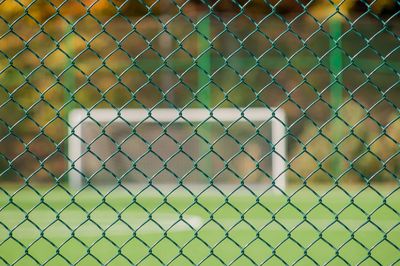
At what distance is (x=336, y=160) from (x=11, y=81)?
209 inches

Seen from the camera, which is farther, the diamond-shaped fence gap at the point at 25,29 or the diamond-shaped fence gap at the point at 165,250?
the diamond-shaped fence gap at the point at 25,29

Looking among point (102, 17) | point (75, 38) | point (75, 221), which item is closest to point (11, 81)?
point (75, 38)

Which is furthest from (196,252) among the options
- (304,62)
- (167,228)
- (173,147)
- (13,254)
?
(304,62)

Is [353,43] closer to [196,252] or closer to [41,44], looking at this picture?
[41,44]

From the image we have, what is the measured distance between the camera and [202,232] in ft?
21.0

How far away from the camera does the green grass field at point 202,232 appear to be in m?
4.83

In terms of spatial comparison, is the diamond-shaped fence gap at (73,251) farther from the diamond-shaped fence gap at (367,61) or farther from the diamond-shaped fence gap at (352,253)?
the diamond-shaped fence gap at (367,61)

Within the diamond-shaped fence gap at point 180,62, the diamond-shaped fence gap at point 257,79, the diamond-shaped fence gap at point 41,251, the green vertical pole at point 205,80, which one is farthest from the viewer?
the diamond-shaped fence gap at point 257,79

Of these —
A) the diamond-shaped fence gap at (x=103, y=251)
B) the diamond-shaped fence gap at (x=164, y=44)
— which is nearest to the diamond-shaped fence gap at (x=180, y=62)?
the diamond-shaped fence gap at (x=164, y=44)

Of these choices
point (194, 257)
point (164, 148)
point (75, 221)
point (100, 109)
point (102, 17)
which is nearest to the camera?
point (194, 257)

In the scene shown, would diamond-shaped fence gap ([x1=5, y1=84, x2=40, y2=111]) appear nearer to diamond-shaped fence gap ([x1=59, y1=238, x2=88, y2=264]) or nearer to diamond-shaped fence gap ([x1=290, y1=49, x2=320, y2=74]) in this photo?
diamond-shaped fence gap ([x1=290, y1=49, x2=320, y2=74])

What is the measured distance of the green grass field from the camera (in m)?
4.83

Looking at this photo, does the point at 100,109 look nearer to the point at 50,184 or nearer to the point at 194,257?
the point at 50,184

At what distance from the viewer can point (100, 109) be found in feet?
34.9
